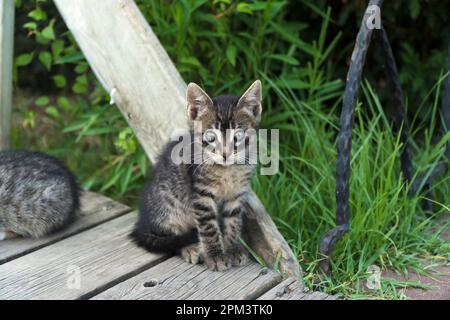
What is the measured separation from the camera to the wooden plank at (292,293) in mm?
3072

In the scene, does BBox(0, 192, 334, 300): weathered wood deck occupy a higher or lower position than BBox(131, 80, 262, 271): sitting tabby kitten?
lower

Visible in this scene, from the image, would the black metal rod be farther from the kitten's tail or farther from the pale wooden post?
the pale wooden post

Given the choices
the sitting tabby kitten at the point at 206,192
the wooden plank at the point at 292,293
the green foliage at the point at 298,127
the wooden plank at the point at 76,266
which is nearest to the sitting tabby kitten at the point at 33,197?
the wooden plank at the point at 76,266

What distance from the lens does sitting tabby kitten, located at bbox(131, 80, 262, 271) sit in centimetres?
319

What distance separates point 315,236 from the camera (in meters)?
3.64

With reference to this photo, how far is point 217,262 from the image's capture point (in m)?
3.32

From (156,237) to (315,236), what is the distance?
0.92 meters

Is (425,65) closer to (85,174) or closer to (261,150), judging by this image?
(261,150)

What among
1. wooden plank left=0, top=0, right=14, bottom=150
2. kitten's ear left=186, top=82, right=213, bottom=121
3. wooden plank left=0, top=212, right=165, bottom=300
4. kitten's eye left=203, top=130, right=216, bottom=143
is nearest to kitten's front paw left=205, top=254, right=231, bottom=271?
wooden plank left=0, top=212, right=165, bottom=300

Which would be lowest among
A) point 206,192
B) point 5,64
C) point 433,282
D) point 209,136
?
point 433,282

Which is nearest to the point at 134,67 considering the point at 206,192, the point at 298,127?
the point at 206,192

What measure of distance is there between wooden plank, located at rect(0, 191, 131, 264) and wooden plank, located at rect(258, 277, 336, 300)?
4.37 ft

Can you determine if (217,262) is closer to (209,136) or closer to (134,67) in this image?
(209,136)

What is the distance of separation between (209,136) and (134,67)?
819 millimetres
